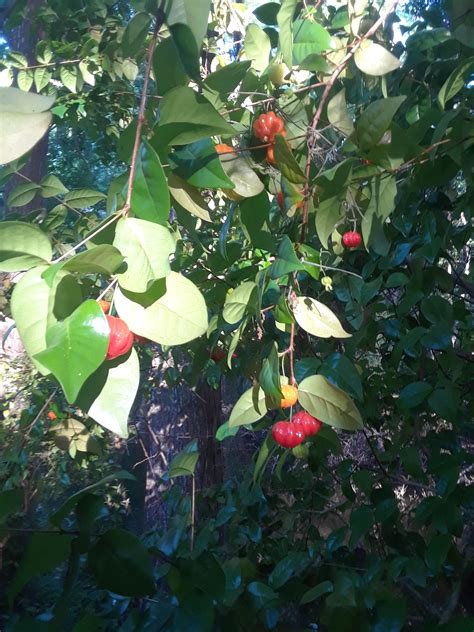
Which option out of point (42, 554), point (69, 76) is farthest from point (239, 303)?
point (69, 76)

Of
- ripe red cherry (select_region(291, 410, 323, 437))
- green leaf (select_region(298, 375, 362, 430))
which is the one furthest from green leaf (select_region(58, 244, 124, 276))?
ripe red cherry (select_region(291, 410, 323, 437))

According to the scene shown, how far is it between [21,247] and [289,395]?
0.42 metres

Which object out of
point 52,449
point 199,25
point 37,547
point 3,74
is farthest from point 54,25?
point 52,449

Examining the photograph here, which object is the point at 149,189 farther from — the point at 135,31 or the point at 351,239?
the point at 351,239

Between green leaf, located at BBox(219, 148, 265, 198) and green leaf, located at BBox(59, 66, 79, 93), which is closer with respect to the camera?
green leaf, located at BBox(219, 148, 265, 198)

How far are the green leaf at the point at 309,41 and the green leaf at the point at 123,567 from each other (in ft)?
2.28

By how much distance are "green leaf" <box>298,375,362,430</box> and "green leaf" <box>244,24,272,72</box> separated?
1.84ft

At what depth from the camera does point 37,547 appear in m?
0.58

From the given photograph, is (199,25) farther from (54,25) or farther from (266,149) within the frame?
(54,25)

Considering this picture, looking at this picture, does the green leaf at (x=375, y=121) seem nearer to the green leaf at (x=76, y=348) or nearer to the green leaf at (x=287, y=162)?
the green leaf at (x=287, y=162)

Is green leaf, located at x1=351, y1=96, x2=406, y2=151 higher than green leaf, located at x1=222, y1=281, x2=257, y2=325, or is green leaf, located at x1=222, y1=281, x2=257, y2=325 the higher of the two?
green leaf, located at x1=351, y1=96, x2=406, y2=151

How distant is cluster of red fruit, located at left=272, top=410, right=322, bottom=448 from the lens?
0.84 meters

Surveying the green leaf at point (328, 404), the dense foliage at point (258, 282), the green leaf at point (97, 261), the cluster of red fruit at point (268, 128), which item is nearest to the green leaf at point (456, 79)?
the dense foliage at point (258, 282)

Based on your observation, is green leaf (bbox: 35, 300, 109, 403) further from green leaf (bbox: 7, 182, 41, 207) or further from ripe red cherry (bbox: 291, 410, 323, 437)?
green leaf (bbox: 7, 182, 41, 207)
